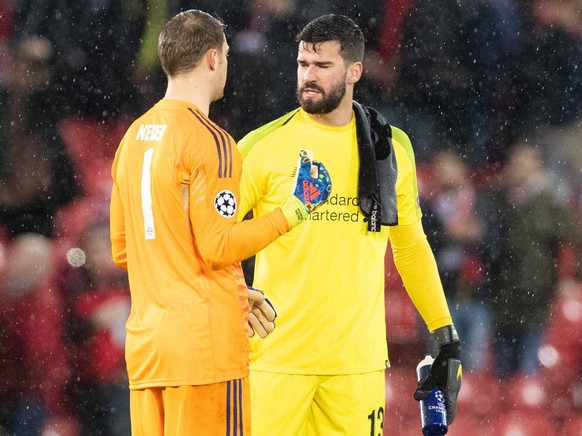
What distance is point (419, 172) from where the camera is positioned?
496 cm

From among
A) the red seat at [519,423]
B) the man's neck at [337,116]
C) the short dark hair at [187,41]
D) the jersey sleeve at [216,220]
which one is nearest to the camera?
the jersey sleeve at [216,220]

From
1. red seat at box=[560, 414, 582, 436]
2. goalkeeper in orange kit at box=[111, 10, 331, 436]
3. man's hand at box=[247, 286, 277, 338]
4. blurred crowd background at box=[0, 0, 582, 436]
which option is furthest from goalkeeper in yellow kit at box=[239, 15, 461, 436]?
red seat at box=[560, 414, 582, 436]

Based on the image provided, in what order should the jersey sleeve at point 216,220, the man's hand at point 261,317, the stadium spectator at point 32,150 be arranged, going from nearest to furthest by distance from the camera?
the jersey sleeve at point 216,220
the man's hand at point 261,317
the stadium spectator at point 32,150

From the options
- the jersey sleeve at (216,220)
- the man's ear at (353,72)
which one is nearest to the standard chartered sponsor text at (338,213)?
the man's ear at (353,72)

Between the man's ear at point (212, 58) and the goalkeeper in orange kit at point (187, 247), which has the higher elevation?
the man's ear at point (212, 58)

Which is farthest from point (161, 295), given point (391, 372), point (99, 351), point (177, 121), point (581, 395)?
point (581, 395)

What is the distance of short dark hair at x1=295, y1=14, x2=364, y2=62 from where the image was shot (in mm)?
3352

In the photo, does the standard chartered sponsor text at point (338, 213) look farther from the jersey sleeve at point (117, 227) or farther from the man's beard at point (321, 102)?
the jersey sleeve at point (117, 227)

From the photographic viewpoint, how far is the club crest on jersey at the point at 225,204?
97.0 inches

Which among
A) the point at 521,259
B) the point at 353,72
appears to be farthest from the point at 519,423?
the point at 353,72

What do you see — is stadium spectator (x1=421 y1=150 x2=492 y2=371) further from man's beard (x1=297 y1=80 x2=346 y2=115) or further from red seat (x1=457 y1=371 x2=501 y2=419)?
man's beard (x1=297 y1=80 x2=346 y2=115)

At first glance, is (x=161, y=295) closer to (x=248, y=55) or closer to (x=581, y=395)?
(x=248, y=55)

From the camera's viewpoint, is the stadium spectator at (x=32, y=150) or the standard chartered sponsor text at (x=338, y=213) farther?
the stadium spectator at (x=32, y=150)

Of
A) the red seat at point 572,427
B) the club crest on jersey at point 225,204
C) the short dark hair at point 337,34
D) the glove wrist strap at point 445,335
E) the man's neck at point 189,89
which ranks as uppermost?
the short dark hair at point 337,34
